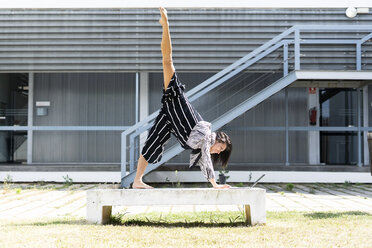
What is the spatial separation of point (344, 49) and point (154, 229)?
7064mm

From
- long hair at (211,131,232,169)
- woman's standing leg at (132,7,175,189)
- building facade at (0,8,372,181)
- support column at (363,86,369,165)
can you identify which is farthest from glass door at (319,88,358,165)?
woman's standing leg at (132,7,175,189)

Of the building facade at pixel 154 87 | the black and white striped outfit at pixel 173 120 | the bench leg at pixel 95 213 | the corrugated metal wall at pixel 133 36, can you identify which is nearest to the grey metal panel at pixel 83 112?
the building facade at pixel 154 87

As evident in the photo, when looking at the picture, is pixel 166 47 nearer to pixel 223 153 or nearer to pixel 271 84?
pixel 223 153

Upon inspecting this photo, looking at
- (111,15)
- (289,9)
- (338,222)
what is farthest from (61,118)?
(338,222)

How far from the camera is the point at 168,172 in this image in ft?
29.7

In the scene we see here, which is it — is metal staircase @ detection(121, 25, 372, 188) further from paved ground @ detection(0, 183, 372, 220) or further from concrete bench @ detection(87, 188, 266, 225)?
concrete bench @ detection(87, 188, 266, 225)

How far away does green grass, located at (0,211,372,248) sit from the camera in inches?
129

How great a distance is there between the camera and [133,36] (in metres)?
9.32

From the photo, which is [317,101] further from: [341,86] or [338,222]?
[338,222]

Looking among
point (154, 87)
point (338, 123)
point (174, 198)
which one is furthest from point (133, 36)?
point (174, 198)

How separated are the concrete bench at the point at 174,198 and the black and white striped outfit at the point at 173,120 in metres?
0.41

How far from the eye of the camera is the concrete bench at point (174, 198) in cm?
402

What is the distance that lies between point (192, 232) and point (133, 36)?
6441 millimetres

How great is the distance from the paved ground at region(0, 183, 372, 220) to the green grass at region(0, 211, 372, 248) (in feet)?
2.17
